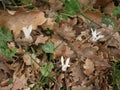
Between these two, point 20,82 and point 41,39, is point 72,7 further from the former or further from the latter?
point 20,82

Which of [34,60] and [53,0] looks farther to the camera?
[53,0]

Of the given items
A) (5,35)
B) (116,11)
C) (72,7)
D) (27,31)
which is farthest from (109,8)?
(5,35)

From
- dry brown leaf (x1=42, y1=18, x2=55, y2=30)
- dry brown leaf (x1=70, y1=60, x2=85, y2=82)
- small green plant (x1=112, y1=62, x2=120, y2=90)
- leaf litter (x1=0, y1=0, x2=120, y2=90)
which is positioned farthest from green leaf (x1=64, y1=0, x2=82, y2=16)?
small green plant (x1=112, y1=62, x2=120, y2=90)

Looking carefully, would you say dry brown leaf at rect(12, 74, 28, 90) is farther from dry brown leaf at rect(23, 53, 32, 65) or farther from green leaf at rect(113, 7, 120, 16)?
green leaf at rect(113, 7, 120, 16)

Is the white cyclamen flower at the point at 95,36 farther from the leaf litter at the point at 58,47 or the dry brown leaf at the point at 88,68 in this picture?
the dry brown leaf at the point at 88,68

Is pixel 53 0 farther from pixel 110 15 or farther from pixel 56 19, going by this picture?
pixel 110 15

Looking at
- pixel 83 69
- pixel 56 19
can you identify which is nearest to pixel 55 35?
pixel 56 19
